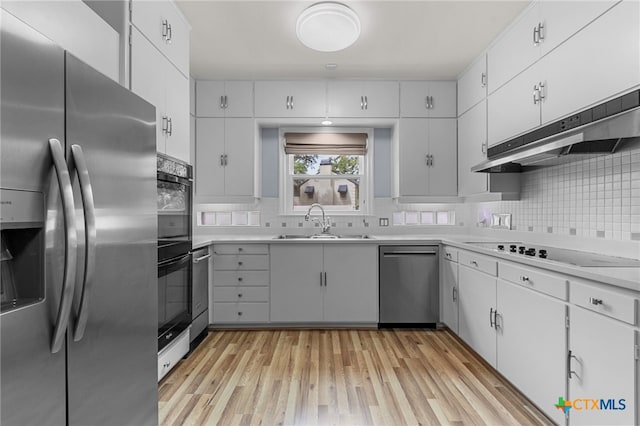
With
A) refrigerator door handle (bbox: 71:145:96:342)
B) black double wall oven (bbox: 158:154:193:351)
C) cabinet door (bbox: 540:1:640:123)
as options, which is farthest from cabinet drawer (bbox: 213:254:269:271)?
cabinet door (bbox: 540:1:640:123)

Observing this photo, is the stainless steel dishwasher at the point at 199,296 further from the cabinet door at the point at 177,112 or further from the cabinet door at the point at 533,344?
the cabinet door at the point at 533,344

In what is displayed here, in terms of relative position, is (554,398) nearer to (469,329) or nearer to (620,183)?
(469,329)

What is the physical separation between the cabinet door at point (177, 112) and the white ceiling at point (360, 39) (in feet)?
1.71

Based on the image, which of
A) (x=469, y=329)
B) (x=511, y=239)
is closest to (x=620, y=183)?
(x=511, y=239)

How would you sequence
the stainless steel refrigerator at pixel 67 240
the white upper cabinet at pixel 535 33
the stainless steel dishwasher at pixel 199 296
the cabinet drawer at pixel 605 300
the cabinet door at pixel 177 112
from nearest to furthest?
the stainless steel refrigerator at pixel 67 240
the cabinet drawer at pixel 605 300
the white upper cabinet at pixel 535 33
the cabinet door at pixel 177 112
the stainless steel dishwasher at pixel 199 296

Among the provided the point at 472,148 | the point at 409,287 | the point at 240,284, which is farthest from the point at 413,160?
the point at 240,284

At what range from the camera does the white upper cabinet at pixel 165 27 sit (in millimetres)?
2020

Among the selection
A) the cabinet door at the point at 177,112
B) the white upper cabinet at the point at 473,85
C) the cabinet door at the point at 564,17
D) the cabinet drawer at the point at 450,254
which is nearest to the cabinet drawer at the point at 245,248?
the cabinet door at the point at 177,112

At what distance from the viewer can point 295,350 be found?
116 inches

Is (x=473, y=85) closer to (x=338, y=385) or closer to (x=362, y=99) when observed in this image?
(x=362, y=99)

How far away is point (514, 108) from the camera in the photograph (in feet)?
8.96

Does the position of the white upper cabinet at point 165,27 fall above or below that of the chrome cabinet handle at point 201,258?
above

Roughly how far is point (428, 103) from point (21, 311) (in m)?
3.84

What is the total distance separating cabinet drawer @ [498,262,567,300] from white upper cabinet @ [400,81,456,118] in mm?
2078
